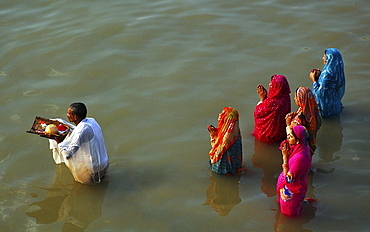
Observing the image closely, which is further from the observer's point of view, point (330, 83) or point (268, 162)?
point (330, 83)

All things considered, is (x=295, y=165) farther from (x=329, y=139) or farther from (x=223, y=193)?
(x=329, y=139)

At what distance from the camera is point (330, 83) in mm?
8281

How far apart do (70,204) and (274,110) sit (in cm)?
340

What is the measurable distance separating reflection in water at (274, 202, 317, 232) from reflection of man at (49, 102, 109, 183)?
8.56 feet

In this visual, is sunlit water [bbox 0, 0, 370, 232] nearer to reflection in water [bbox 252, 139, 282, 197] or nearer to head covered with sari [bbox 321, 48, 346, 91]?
reflection in water [bbox 252, 139, 282, 197]

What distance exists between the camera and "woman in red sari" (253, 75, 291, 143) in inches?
299

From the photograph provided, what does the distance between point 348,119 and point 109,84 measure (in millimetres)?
4635

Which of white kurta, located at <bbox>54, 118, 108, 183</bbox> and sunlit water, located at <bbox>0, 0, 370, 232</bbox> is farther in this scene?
sunlit water, located at <bbox>0, 0, 370, 232</bbox>

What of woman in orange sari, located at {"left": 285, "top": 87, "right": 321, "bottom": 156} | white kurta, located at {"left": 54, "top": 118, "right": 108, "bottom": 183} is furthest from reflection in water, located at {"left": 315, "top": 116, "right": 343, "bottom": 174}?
white kurta, located at {"left": 54, "top": 118, "right": 108, "bottom": 183}

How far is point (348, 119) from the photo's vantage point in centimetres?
866

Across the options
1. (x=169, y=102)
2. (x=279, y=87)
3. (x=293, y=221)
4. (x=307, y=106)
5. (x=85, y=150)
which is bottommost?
(x=293, y=221)

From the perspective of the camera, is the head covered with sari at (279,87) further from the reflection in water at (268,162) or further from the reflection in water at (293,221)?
the reflection in water at (293,221)

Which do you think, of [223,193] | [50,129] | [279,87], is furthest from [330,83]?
[50,129]

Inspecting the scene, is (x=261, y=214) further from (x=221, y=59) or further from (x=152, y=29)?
(x=152, y=29)
